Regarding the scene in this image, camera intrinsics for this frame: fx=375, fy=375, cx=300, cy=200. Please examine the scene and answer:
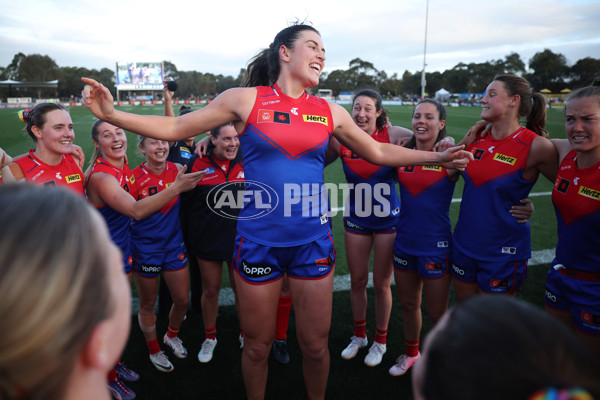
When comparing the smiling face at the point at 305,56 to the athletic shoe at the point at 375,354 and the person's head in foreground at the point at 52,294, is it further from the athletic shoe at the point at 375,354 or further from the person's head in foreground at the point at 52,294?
the athletic shoe at the point at 375,354

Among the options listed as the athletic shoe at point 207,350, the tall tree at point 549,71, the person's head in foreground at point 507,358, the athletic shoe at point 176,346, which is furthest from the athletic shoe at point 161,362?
the tall tree at point 549,71

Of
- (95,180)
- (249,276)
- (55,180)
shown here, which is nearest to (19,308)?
(249,276)

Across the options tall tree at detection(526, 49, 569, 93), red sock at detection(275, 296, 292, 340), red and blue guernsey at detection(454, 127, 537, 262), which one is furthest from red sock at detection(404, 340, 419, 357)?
tall tree at detection(526, 49, 569, 93)

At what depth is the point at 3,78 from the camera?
255 ft

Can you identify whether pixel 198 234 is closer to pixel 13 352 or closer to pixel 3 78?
pixel 13 352

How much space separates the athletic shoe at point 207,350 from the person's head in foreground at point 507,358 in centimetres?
305

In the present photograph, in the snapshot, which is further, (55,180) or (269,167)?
(55,180)

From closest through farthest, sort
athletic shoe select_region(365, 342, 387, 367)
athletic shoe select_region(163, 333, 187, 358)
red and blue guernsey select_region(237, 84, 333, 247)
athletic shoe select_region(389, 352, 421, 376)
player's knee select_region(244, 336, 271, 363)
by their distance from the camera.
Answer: red and blue guernsey select_region(237, 84, 333, 247), player's knee select_region(244, 336, 271, 363), athletic shoe select_region(389, 352, 421, 376), athletic shoe select_region(365, 342, 387, 367), athletic shoe select_region(163, 333, 187, 358)

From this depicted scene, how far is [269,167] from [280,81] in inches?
23.9

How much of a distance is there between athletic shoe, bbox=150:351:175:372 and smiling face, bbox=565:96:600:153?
3.55 metres

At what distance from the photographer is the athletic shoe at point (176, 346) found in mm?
3461

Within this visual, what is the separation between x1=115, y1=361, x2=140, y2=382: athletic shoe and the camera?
3.13 meters

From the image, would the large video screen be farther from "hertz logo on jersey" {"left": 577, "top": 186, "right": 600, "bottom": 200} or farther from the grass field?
"hertz logo on jersey" {"left": 577, "top": 186, "right": 600, "bottom": 200}

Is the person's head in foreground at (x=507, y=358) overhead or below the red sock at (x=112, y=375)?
overhead
